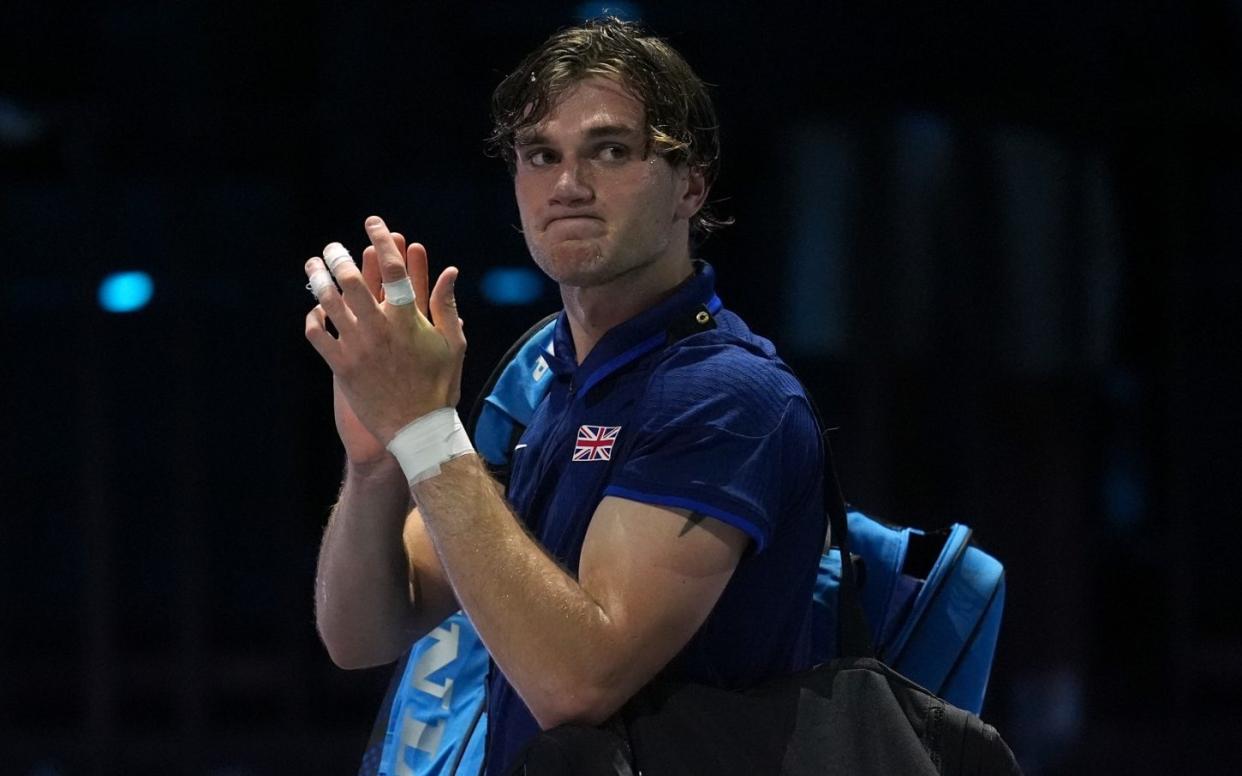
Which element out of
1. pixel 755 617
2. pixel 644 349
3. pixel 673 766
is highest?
pixel 644 349

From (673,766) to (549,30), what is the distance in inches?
119

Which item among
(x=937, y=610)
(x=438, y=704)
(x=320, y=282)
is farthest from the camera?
(x=438, y=704)

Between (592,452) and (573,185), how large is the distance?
1.00 feet

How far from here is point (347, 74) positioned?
433 cm

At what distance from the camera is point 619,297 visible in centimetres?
181

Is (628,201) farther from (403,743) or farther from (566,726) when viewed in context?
(403,743)

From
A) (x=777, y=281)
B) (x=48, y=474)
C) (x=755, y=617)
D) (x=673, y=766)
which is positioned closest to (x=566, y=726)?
(x=673, y=766)

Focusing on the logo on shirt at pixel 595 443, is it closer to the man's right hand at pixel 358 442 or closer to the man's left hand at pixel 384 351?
the man's left hand at pixel 384 351

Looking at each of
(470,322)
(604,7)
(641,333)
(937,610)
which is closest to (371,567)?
(641,333)

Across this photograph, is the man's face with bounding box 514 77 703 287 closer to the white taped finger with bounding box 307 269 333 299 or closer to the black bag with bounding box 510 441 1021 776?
the white taped finger with bounding box 307 269 333 299

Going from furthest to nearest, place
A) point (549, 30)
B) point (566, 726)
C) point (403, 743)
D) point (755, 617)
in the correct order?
point (549, 30) → point (403, 743) → point (755, 617) → point (566, 726)

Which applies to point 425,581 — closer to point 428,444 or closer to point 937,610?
point 428,444

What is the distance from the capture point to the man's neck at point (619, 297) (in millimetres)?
1807

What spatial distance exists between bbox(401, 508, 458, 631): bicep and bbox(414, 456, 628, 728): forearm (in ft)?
1.33
